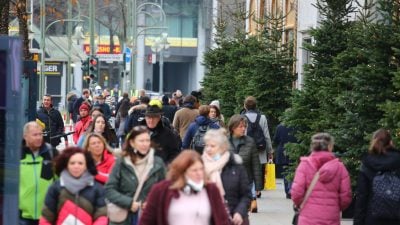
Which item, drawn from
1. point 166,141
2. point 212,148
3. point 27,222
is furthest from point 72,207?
point 166,141

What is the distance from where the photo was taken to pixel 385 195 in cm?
1263

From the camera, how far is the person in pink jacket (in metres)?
12.4

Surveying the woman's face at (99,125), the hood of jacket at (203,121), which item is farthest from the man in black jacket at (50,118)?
the woman's face at (99,125)

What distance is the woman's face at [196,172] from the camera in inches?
352

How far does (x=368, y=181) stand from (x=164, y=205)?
166 inches

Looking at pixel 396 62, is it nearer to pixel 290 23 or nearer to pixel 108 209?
pixel 108 209

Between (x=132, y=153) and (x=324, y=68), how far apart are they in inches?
380

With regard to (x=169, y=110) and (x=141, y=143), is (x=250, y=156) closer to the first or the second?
(x=141, y=143)

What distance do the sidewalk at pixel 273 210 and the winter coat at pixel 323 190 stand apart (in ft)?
18.3

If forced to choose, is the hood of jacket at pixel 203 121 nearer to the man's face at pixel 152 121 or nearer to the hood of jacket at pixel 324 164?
the man's face at pixel 152 121

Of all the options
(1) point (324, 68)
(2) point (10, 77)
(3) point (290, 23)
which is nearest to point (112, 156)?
(2) point (10, 77)

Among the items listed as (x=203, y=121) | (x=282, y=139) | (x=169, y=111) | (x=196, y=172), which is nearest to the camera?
(x=196, y=172)

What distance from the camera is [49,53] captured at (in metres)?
76.6

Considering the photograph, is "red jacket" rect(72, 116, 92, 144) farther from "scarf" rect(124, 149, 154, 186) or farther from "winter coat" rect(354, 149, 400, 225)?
"scarf" rect(124, 149, 154, 186)
